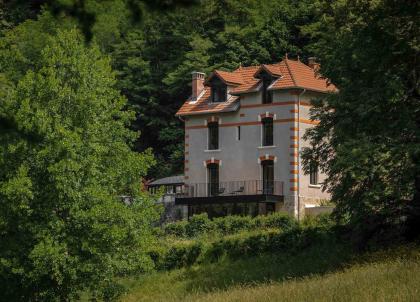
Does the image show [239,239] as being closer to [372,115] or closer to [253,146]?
[372,115]

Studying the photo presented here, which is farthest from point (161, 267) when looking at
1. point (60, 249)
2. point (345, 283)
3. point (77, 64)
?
point (345, 283)

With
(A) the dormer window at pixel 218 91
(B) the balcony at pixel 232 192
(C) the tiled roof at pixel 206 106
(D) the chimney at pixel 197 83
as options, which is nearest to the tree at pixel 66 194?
(B) the balcony at pixel 232 192

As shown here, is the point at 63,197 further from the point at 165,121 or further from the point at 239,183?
the point at 165,121

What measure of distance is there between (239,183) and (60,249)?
62.8ft

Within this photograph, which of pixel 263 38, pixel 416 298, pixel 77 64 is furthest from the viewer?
pixel 263 38

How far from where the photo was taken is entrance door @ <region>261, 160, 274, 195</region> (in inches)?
1890

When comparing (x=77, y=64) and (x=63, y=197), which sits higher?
(x=77, y=64)

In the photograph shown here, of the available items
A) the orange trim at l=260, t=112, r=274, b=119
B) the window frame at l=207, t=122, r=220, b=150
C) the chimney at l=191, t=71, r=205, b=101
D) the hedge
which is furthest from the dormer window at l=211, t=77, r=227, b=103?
the hedge

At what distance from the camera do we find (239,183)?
162 feet

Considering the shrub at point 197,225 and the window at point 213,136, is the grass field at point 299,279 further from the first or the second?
the window at point 213,136

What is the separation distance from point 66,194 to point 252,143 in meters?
18.9

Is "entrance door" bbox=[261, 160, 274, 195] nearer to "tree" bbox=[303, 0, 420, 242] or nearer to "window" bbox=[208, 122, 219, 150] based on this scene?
"window" bbox=[208, 122, 219, 150]

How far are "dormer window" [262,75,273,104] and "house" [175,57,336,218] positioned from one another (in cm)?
6

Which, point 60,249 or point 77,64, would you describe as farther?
point 77,64
